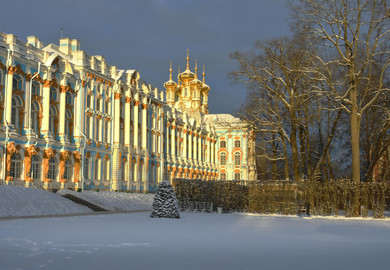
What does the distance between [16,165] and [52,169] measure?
12.9 feet

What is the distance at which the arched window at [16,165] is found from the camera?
101 feet

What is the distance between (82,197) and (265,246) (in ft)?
67.9

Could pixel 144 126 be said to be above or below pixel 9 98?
above

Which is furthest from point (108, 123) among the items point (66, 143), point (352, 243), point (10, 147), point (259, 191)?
point (352, 243)

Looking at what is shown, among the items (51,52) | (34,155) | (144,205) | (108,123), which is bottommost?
(144,205)

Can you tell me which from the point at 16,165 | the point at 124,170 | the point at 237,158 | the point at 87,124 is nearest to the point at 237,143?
the point at 237,158

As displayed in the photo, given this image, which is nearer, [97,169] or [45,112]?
[45,112]

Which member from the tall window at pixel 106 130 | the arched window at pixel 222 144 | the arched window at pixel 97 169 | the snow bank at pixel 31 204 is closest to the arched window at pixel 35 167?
the snow bank at pixel 31 204

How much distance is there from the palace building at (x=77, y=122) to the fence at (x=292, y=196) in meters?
4.25

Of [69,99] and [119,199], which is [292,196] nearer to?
[119,199]

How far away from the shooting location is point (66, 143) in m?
36.0

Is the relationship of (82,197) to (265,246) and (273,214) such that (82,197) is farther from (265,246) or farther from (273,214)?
(265,246)

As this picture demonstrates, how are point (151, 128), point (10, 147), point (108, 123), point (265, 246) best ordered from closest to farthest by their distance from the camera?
point (265, 246) → point (10, 147) → point (108, 123) → point (151, 128)

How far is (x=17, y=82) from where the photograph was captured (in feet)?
104
